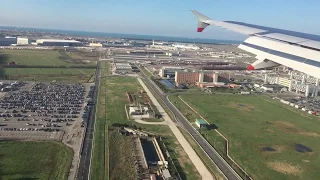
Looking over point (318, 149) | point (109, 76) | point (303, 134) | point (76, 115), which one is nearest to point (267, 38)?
point (318, 149)

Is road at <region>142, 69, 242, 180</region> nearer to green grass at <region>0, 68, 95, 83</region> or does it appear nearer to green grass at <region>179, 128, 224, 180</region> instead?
green grass at <region>179, 128, 224, 180</region>

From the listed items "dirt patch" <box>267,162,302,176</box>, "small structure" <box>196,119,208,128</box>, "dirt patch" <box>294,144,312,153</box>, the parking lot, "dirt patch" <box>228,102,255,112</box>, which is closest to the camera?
"dirt patch" <box>267,162,302,176</box>

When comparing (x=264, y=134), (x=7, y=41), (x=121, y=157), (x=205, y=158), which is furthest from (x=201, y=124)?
(x=7, y=41)

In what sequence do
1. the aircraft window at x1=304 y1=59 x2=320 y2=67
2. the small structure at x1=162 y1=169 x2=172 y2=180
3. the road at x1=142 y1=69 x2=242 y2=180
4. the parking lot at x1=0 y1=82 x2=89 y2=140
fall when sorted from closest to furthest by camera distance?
the aircraft window at x1=304 y1=59 x2=320 y2=67
the small structure at x1=162 y1=169 x2=172 y2=180
the road at x1=142 y1=69 x2=242 y2=180
the parking lot at x1=0 y1=82 x2=89 y2=140

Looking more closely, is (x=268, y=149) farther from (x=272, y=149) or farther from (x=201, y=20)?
(x=201, y=20)

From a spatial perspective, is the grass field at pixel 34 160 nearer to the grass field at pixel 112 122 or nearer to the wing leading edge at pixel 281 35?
the grass field at pixel 112 122

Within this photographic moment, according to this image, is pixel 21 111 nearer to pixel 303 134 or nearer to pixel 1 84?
pixel 1 84

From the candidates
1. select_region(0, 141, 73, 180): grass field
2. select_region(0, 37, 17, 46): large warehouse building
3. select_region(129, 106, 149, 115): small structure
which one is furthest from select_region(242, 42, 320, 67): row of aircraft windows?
select_region(0, 37, 17, 46): large warehouse building
